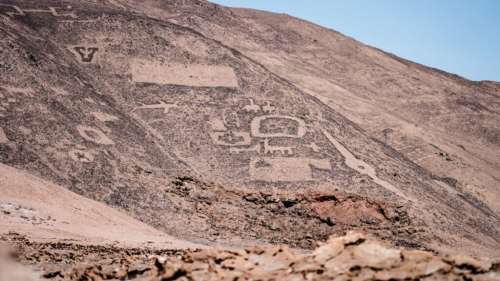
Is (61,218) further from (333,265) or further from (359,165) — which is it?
(359,165)

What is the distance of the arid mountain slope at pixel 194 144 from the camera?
2748 centimetres

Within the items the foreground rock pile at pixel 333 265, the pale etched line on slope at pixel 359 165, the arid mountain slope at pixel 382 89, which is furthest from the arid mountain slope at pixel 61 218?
the arid mountain slope at pixel 382 89

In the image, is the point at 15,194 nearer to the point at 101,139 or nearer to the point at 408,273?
the point at 101,139

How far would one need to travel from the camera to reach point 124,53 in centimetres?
4066

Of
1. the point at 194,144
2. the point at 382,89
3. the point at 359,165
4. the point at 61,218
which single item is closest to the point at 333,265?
the point at 61,218

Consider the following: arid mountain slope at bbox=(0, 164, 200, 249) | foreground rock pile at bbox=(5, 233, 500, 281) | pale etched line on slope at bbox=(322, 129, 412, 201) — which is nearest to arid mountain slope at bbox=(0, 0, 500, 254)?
pale etched line on slope at bbox=(322, 129, 412, 201)

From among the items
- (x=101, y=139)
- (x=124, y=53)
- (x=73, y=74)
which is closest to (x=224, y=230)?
(x=101, y=139)

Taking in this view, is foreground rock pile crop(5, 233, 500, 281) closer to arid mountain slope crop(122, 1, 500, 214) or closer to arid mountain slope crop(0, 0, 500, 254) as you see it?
arid mountain slope crop(0, 0, 500, 254)

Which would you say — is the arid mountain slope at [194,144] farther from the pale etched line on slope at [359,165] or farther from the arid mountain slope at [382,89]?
the arid mountain slope at [382,89]


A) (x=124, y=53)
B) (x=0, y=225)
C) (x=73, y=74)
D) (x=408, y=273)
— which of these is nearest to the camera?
(x=408, y=273)

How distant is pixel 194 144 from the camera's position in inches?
1368

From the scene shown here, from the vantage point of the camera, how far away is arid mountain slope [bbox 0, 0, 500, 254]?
27484mm

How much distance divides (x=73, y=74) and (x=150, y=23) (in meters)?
9.65

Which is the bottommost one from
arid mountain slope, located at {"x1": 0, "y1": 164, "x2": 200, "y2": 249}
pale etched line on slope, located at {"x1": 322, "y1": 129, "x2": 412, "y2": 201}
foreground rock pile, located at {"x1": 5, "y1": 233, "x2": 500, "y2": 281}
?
arid mountain slope, located at {"x1": 0, "y1": 164, "x2": 200, "y2": 249}
